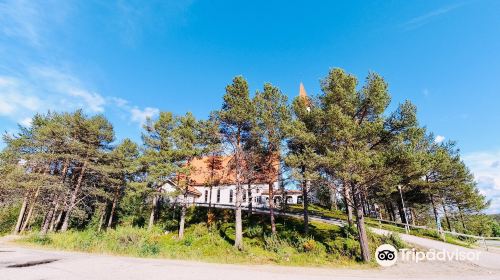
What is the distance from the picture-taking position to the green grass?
15969mm

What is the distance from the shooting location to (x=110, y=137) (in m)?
31.3

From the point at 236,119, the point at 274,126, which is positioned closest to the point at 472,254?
the point at 274,126

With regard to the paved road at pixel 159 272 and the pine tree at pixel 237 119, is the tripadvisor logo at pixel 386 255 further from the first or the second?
the pine tree at pixel 237 119

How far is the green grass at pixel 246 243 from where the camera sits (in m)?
16.0

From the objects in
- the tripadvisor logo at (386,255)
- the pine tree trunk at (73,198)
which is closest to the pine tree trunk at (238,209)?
the tripadvisor logo at (386,255)

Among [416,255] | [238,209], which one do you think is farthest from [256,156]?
[416,255]

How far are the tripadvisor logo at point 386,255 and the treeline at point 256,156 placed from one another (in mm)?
887

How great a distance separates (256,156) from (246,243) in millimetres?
7972

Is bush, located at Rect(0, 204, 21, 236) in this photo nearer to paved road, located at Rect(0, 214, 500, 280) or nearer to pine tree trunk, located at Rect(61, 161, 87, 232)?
pine tree trunk, located at Rect(61, 161, 87, 232)

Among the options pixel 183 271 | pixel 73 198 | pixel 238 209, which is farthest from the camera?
pixel 73 198

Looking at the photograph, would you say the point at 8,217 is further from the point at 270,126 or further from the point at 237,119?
the point at 270,126

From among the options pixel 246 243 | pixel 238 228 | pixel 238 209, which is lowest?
pixel 246 243

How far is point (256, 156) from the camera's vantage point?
23.5m

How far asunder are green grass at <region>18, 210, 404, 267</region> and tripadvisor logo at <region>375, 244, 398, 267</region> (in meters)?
1.15
